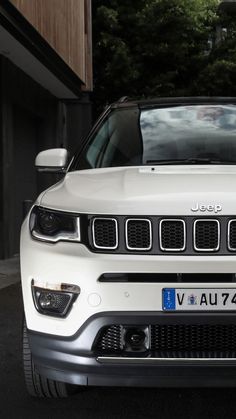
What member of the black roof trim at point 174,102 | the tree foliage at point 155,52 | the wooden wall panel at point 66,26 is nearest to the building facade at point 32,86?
the wooden wall panel at point 66,26

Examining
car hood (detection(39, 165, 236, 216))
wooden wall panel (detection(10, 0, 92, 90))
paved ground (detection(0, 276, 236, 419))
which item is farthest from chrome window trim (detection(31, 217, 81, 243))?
wooden wall panel (detection(10, 0, 92, 90))

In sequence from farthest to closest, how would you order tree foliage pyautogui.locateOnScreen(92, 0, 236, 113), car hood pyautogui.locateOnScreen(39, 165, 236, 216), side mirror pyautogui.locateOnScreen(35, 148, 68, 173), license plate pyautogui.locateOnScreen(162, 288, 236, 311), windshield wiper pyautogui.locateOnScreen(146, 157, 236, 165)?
1. tree foliage pyautogui.locateOnScreen(92, 0, 236, 113)
2. side mirror pyautogui.locateOnScreen(35, 148, 68, 173)
3. windshield wiper pyautogui.locateOnScreen(146, 157, 236, 165)
4. car hood pyautogui.locateOnScreen(39, 165, 236, 216)
5. license plate pyautogui.locateOnScreen(162, 288, 236, 311)

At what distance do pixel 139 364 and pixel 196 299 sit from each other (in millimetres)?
391

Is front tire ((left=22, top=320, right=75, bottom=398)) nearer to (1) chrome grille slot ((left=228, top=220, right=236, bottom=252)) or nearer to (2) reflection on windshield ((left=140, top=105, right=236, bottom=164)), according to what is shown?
(1) chrome grille slot ((left=228, top=220, right=236, bottom=252))

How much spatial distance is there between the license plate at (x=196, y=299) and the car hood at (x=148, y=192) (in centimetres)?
36

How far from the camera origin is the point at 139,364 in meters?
2.83

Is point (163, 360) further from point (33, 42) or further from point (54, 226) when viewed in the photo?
point (33, 42)

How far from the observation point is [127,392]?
3680 mm

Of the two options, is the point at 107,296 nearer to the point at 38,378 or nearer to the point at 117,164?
the point at 38,378

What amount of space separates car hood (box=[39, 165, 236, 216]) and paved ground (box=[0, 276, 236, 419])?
1.15 m

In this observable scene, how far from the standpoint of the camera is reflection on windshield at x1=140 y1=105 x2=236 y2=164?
4.05 meters

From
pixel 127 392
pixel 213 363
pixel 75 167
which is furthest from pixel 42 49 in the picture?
pixel 213 363

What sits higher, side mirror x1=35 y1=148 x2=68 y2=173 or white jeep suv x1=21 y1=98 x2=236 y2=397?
side mirror x1=35 y1=148 x2=68 y2=173

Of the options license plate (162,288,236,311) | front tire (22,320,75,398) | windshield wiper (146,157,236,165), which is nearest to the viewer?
license plate (162,288,236,311)
